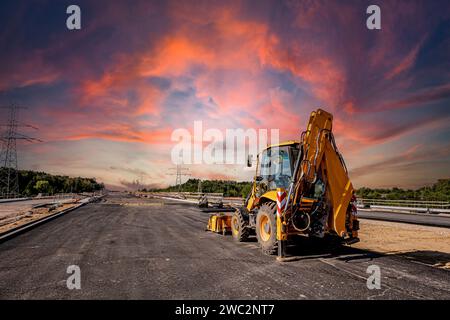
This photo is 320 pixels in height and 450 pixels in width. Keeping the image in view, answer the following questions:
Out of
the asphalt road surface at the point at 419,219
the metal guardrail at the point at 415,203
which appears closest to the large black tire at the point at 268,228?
the asphalt road surface at the point at 419,219

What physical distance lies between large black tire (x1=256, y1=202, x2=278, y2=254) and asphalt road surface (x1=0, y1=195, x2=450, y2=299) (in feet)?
0.88

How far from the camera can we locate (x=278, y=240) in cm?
766

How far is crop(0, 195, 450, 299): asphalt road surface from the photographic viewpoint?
5043mm

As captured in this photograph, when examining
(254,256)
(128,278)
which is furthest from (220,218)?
(128,278)

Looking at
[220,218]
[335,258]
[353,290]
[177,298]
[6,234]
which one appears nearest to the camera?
[177,298]

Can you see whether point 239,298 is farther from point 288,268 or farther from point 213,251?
point 213,251

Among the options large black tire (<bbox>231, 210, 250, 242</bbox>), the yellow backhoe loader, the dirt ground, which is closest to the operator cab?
the yellow backhoe loader

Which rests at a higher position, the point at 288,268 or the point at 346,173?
the point at 346,173

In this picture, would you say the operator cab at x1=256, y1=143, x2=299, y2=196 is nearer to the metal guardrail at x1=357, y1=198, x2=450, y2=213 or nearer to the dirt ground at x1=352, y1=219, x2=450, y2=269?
the dirt ground at x1=352, y1=219, x2=450, y2=269

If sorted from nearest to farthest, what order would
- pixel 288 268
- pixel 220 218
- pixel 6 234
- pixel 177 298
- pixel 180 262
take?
pixel 177 298, pixel 288 268, pixel 180 262, pixel 6 234, pixel 220 218

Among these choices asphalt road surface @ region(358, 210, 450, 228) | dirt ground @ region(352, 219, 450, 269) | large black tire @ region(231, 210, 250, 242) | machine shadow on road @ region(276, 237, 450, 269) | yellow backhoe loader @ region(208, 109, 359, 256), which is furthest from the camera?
asphalt road surface @ region(358, 210, 450, 228)

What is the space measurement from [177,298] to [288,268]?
297 centimetres

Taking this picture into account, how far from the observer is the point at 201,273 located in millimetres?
6242

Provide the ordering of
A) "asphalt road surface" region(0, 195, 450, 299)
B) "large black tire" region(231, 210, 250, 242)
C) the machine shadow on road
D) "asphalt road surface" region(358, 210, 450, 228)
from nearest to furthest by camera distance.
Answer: "asphalt road surface" region(0, 195, 450, 299) < the machine shadow on road < "large black tire" region(231, 210, 250, 242) < "asphalt road surface" region(358, 210, 450, 228)
